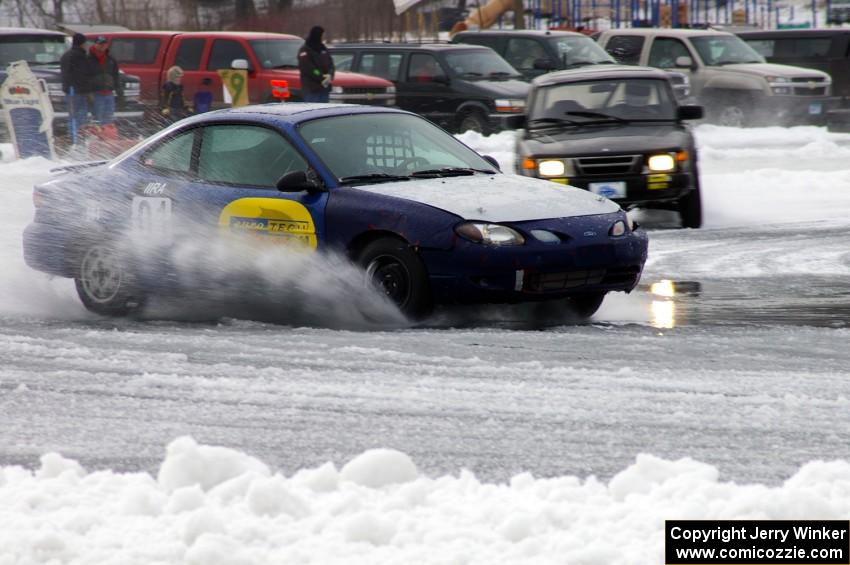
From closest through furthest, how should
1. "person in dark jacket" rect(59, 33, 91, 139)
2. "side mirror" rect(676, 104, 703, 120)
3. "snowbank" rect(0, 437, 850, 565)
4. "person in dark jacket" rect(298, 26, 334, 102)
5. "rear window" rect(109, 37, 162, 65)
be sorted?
"snowbank" rect(0, 437, 850, 565)
"side mirror" rect(676, 104, 703, 120)
"person in dark jacket" rect(59, 33, 91, 139)
"person in dark jacket" rect(298, 26, 334, 102)
"rear window" rect(109, 37, 162, 65)

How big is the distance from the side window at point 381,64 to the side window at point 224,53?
7.98 feet

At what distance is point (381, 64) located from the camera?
2439 centimetres

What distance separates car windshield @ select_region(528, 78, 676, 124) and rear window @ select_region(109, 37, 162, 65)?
11.3 m

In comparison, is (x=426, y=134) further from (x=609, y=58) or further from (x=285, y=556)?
(x=609, y=58)

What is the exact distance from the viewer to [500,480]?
17.0ft

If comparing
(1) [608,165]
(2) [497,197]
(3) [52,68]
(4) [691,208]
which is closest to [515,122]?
(1) [608,165]

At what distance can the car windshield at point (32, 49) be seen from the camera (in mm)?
22844

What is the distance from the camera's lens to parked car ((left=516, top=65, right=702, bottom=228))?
13.0 metres

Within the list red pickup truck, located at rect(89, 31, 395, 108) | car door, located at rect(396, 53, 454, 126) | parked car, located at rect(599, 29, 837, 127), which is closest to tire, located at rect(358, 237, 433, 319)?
red pickup truck, located at rect(89, 31, 395, 108)

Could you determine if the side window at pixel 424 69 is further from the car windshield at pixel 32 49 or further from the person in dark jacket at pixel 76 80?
the car windshield at pixel 32 49

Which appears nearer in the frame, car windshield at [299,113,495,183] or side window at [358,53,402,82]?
car windshield at [299,113,495,183]

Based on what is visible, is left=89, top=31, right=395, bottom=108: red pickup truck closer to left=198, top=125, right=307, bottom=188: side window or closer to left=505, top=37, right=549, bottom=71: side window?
left=505, top=37, right=549, bottom=71: side window

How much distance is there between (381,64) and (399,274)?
1647cm

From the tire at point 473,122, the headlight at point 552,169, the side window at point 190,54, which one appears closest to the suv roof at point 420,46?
the tire at point 473,122
